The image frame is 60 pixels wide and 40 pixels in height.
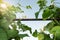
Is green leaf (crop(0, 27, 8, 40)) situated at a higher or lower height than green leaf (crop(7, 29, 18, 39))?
higher

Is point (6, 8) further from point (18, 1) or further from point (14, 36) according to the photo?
point (18, 1)

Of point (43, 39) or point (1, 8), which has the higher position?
point (1, 8)

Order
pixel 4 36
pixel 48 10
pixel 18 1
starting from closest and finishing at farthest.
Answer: pixel 4 36
pixel 48 10
pixel 18 1

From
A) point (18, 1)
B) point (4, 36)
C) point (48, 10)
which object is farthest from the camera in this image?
point (18, 1)

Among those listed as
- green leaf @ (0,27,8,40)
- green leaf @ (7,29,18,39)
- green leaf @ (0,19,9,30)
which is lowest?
green leaf @ (7,29,18,39)

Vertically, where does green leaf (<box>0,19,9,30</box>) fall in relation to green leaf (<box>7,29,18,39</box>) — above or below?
above

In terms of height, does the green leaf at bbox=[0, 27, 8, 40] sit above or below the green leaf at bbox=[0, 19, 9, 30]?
below

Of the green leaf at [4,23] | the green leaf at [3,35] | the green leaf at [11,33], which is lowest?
the green leaf at [11,33]

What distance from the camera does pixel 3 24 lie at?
1.61 feet

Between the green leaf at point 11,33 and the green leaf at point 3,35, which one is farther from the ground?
the green leaf at point 3,35

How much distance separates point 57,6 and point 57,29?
157mm

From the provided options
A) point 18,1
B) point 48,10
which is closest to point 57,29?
point 48,10

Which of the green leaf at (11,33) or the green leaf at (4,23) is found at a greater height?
the green leaf at (4,23)

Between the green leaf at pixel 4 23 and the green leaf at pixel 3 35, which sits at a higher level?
the green leaf at pixel 4 23
